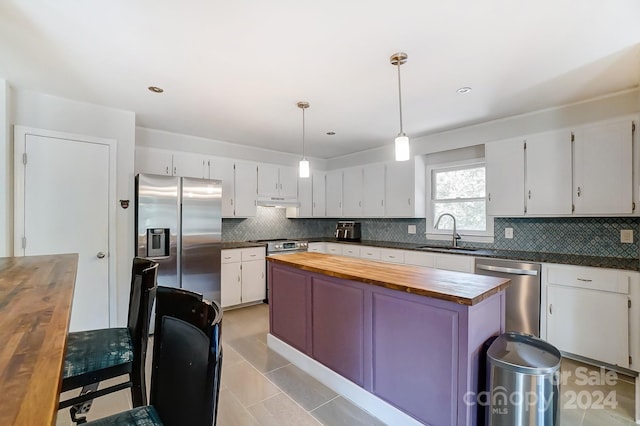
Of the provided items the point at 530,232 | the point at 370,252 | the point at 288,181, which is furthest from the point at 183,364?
the point at 288,181

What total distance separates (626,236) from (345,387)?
2.97 m

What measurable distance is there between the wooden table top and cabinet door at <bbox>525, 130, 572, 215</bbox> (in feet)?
12.6

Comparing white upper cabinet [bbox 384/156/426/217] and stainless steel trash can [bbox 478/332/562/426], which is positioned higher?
white upper cabinet [bbox 384/156/426/217]

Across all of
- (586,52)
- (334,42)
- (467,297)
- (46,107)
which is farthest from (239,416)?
(586,52)

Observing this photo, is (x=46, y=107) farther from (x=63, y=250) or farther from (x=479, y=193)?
(x=479, y=193)

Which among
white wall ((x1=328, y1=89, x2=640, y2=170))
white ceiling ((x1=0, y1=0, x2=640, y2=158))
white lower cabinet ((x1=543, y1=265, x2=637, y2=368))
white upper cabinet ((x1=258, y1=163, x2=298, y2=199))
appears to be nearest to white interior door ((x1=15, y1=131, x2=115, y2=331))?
white ceiling ((x1=0, y1=0, x2=640, y2=158))

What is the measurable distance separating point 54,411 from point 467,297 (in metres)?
1.57

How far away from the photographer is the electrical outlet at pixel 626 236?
9.23 feet

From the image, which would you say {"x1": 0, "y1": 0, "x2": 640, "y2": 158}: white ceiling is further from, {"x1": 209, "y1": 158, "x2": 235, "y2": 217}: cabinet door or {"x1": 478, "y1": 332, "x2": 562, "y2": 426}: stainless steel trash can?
{"x1": 478, "y1": 332, "x2": 562, "y2": 426}: stainless steel trash can

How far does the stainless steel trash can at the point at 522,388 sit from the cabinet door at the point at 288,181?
397 centimetres

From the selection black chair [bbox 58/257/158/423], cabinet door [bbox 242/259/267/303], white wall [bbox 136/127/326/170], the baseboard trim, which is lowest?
the baseboard trim

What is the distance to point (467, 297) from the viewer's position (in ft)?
4.99

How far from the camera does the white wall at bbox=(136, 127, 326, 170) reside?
3830mm

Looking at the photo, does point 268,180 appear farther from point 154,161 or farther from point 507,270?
point 507,270
